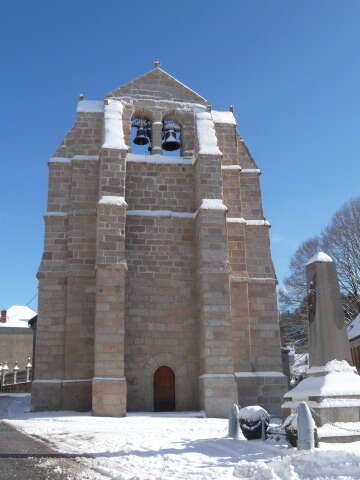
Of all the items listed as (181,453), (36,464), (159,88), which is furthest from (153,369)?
(159,88)

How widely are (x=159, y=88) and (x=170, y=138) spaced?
2251 mm

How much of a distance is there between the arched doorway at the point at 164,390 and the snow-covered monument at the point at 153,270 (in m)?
0.03

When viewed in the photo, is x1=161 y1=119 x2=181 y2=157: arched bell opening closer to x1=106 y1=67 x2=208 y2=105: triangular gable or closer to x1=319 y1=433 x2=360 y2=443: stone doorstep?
x1=106 y1=67 x2=208 y2=105: triangular gable

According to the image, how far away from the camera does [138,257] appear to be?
17.1 metres

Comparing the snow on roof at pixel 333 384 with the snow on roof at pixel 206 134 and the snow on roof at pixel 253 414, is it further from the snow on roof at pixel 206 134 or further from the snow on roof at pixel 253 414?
the snow on roof at pixel 206 134

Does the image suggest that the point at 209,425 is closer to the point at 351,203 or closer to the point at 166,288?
the point at 166,288

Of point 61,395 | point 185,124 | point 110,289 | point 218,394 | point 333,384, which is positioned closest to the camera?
point 333,384

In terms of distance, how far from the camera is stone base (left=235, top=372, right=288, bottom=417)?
16234 millimetres

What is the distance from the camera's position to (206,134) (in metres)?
18.2

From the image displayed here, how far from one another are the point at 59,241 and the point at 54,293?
1.80m

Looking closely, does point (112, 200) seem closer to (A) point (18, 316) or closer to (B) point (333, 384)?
(B) point (333, 384)

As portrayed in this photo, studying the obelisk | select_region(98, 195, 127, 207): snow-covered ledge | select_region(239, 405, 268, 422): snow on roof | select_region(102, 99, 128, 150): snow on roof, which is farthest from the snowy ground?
select_region(102, 99, 128, 150): snow on roof

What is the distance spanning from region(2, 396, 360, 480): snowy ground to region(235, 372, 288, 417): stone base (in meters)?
3.74

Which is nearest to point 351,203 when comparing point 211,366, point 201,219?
point 201,219
